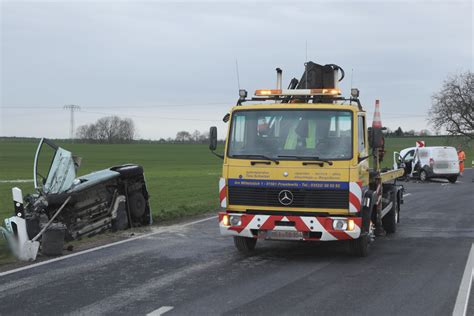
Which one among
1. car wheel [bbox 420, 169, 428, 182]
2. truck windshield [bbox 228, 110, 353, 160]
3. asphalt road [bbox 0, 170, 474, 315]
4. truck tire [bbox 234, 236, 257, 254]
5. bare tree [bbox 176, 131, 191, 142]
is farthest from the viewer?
bare tree [bbox 176, 131, 191, 142]

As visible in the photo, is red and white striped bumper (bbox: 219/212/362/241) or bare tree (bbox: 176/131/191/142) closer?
red and white striped bumper (bbox: 219/212/362/241)

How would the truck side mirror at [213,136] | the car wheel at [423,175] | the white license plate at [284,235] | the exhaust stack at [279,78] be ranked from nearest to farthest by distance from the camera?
the white license plate at [284,235]
the truck side mirror at [213,136]
the exhaust stack at [279,78]
the car wheel at [423,175]

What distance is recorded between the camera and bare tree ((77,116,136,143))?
122250 millimetres

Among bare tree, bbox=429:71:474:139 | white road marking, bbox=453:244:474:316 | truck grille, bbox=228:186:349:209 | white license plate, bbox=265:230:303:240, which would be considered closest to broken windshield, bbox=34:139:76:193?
truck grille, bbox=228:186:349:209

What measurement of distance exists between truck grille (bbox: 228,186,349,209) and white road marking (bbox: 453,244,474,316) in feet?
5.96

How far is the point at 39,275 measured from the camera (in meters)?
7.78

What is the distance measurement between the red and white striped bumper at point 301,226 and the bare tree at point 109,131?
115161mm

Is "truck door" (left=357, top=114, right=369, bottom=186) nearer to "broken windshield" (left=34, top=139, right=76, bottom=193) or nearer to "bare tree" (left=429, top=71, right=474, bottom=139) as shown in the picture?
"broken windshield" (left=34, top=139, right=76, bottom=193)

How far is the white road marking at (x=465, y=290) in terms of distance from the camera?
19.8ft

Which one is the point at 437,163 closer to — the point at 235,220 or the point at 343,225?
the point at 343,225

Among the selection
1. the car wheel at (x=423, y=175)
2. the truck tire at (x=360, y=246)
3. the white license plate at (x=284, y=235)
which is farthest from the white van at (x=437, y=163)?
the white license plate at (x=284, y=235)

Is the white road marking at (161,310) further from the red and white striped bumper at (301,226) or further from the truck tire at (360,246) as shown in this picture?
the truck tire at (360,246)

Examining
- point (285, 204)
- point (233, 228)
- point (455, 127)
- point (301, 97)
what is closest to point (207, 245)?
point (233, 228)

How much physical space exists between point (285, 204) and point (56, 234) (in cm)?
364
